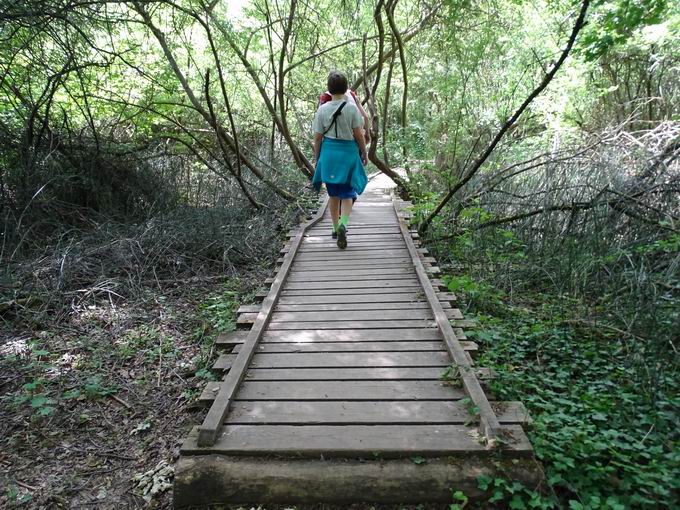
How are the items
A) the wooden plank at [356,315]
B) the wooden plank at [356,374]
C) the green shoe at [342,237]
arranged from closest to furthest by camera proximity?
the wooden plank at [356,374] → the wooden plank at [356,315] → the green shoe at [342,237]

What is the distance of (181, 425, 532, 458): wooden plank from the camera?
224cm

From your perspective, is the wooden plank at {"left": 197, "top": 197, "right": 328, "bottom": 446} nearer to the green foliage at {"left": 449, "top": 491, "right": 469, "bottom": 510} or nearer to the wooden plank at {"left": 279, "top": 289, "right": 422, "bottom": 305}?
the wooden plank at {"left": 279, "top": 289, "right": 422, "bottom": 305}

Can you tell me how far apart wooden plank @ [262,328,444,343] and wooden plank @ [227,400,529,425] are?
811mm

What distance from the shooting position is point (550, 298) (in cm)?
464

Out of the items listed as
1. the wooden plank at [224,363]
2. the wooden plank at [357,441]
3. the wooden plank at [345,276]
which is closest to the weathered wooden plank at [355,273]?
the wooden plank at [345,276]

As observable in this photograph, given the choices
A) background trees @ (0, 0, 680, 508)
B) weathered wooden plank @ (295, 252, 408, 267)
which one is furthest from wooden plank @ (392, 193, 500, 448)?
weathered wooden plank @ (295, 252, 408, 267)

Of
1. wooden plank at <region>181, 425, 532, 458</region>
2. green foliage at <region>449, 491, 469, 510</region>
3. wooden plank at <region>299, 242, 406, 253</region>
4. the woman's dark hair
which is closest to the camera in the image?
green foliage at <region>449, 491, 469, 510</region>

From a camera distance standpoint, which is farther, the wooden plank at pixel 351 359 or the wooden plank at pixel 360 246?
the wooden plank at pixel 360 246

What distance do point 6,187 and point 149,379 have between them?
4.69 m

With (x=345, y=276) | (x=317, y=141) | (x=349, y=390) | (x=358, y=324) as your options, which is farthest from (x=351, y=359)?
(x=317, y=141)

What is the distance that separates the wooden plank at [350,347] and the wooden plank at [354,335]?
5cm

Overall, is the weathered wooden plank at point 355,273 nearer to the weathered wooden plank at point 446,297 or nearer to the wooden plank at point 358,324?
the weathered wooden plank at point 446,297

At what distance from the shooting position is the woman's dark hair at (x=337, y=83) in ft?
16.1

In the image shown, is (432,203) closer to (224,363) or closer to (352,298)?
(352,298)
